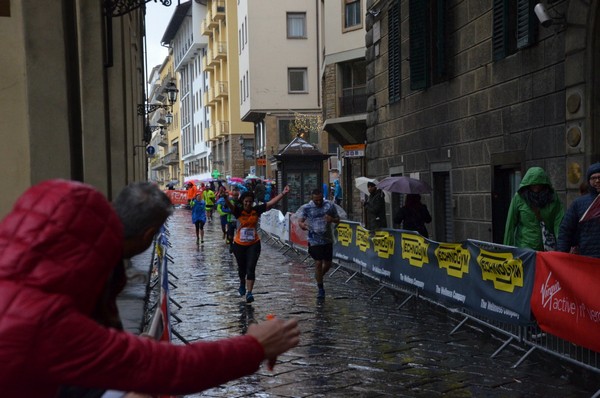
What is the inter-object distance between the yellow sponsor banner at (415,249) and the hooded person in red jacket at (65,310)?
914 centimetres

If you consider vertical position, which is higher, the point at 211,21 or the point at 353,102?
the point at 211,21

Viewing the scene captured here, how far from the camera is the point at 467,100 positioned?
1532 cm

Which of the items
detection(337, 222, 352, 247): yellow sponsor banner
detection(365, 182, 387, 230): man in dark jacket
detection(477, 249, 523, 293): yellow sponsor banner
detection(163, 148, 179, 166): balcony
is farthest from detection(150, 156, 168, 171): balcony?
detection(477, 249, 523, 293): yellow sponsor banner

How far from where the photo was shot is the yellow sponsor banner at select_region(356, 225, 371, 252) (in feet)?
46.4

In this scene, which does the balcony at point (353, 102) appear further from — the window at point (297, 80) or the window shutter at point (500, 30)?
Answer: the window shutter at point (500, 30)

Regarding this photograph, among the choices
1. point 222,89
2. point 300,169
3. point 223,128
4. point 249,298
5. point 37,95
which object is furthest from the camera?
point 223,128

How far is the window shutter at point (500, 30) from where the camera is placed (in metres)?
13.4

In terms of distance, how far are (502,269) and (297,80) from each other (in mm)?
42933

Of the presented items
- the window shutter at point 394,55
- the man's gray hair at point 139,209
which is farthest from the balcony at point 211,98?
the man's gray hair at point 139,209

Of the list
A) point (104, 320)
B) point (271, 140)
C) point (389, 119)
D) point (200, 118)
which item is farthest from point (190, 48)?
point (104, 320)

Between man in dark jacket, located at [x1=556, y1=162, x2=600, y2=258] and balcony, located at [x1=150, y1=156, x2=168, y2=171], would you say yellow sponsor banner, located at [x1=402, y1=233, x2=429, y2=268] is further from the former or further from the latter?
balcony, located at [x1=150, y1=156, x2=168, y2=171]

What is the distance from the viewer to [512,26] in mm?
13367

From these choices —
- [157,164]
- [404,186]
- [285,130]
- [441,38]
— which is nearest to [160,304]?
[404,186]

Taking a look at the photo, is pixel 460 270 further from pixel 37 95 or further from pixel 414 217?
pixel 37 95
